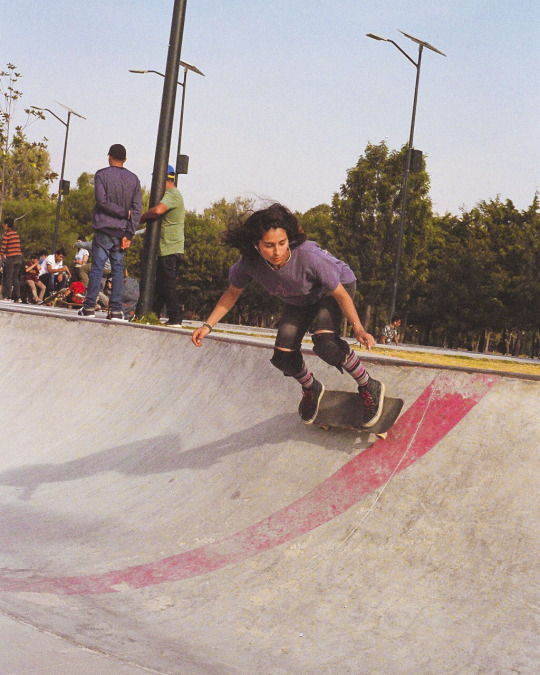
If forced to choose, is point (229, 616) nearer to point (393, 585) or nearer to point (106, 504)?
point (393, 585)

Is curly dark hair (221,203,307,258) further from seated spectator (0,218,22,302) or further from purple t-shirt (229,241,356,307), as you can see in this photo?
seated spectator (0,218,22,302)

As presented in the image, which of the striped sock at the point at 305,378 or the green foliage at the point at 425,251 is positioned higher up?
the green foliage at the point at 425,251

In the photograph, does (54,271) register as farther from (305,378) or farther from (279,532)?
(279,532)

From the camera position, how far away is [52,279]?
19.6 metres

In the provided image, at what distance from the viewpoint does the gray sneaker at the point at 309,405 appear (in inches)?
191

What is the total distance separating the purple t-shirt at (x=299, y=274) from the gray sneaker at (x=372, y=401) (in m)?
0.63

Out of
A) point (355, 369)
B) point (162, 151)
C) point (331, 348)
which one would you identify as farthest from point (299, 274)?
point (162, 151)

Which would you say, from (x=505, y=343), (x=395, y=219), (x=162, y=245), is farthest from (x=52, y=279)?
(x=505, y=343)

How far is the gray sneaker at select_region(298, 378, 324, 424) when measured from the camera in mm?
4844

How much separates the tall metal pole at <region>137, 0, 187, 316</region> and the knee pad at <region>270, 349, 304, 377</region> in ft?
15.3

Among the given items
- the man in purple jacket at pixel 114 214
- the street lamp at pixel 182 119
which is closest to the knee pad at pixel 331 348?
the man in purple jacket at pixel 114 214

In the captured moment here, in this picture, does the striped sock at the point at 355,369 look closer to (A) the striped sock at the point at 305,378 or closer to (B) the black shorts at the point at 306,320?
(B) the black shorts at the point at 306,320

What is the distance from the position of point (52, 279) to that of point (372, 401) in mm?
16353

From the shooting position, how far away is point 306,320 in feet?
15.8
